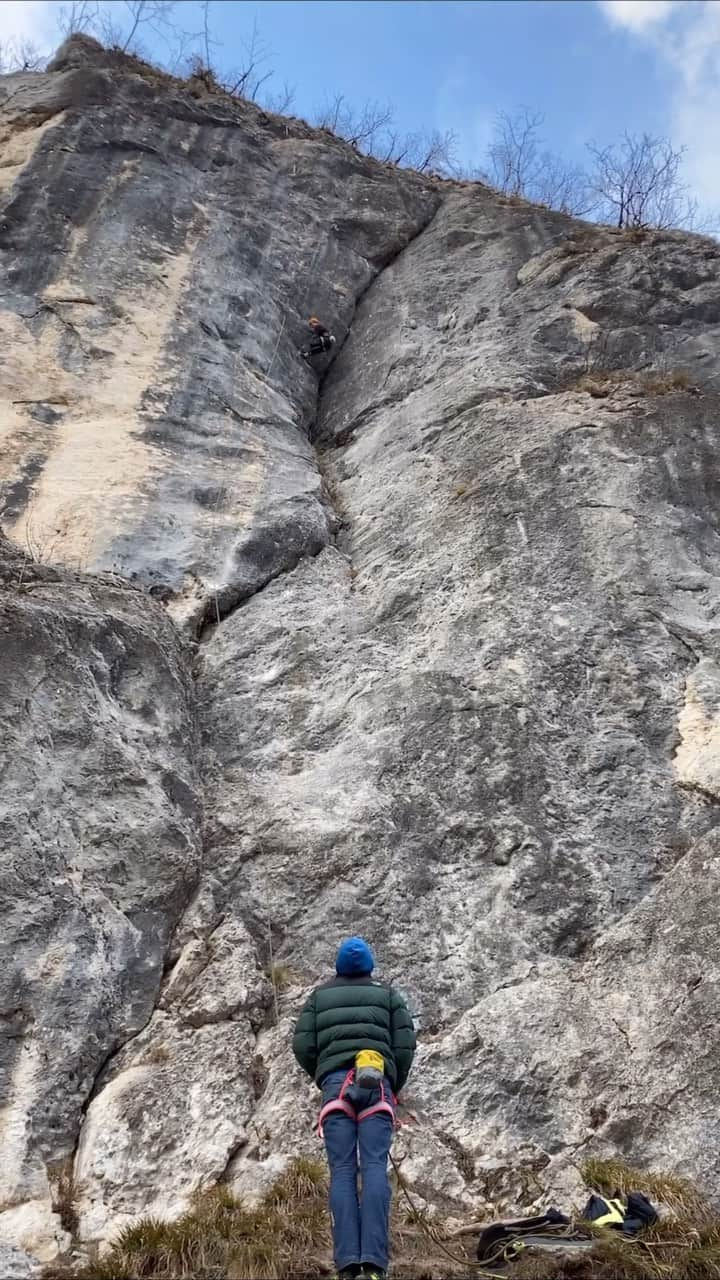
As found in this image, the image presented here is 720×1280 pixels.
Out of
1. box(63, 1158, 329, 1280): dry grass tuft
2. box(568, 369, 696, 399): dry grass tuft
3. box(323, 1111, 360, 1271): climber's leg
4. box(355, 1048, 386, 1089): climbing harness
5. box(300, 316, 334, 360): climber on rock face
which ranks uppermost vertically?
box(568, 369, 696, 399): dry grass tuft

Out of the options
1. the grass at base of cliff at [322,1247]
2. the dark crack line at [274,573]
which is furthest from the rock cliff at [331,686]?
the grass at base of cliff at [322,1247]

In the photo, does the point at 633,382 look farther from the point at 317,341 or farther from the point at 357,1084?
the point at 357,1084

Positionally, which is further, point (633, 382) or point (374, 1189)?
point (633, 382)

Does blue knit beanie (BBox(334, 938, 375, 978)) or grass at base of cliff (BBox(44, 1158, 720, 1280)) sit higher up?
blue knit beanie (BBox(334, 938, 375, 978))

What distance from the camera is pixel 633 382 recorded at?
37.7ft

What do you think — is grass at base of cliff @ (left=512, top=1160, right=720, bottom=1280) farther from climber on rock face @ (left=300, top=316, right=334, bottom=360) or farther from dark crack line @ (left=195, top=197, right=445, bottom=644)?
climber on rock face @ (left=300, top=316, right=334, bottom=360)

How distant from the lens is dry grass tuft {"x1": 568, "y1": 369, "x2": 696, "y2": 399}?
37.2 ft

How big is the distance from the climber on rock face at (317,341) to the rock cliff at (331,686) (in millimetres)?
240

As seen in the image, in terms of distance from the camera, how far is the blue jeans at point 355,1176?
4891 millimetres

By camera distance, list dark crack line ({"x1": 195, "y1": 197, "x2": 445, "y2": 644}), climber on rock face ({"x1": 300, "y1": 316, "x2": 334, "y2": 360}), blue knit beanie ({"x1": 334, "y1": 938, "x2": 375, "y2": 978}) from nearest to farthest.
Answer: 1. blue knit beanie ({"x1": 334, "y1": 938, "x2": 375, "y2": 978})
2. dark crack line ({"x1": 195, "y1": 197, "x2": 445, "y2": 644})
3. climber on rock face ({"x1": 300, "y1": 316, "x2": 334, "y2": 360})

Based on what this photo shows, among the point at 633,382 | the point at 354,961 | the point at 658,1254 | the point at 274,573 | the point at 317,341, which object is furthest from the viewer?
the point at 317,341

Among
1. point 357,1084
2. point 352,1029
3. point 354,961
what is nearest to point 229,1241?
point 357,1084

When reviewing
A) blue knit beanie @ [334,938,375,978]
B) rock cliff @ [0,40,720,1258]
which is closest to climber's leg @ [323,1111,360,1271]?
blue knit beanie @ [334,938,375,978]

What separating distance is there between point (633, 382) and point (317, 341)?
14.7ft
